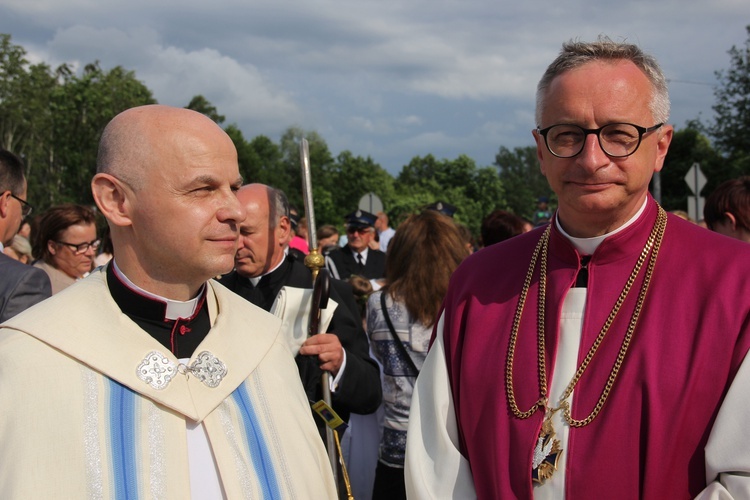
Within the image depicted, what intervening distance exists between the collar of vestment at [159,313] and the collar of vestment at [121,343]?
4 centimetres

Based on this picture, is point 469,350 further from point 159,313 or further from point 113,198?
point 113,198

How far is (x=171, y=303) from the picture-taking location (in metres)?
2.55

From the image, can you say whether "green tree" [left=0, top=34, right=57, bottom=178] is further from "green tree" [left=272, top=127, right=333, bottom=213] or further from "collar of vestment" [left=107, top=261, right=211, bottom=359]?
"collar of vestment" [left=107, top=261, right=211, bottom=359]

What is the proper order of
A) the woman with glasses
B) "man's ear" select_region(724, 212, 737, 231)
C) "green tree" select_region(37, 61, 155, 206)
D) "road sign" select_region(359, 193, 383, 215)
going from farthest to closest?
"green tree" select_region(37, 61, 155, 206) → "road sign" select_region(359, 193, 383, 215) → the woman with glasses → "man's ear" select_region(724, 212, 737, 231)

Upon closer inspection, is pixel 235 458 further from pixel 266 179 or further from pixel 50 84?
pixel 266 179

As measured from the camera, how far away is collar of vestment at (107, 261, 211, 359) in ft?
8.25

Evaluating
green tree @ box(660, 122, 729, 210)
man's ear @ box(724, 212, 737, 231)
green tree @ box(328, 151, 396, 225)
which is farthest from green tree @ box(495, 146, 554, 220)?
man's ear @ box(724, 212, 737, 231)

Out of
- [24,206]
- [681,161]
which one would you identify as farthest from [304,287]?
[681,161]

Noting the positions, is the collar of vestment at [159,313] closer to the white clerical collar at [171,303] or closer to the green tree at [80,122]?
the white clerical collar at [171,303]

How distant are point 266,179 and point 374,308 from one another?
65288 mm

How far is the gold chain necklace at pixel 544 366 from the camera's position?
240 cm

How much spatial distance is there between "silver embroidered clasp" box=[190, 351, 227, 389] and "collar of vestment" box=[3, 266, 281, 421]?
12 mm

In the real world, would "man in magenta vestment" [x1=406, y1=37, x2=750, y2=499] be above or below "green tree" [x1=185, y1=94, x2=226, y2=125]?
above

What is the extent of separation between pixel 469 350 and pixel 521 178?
11881cm
